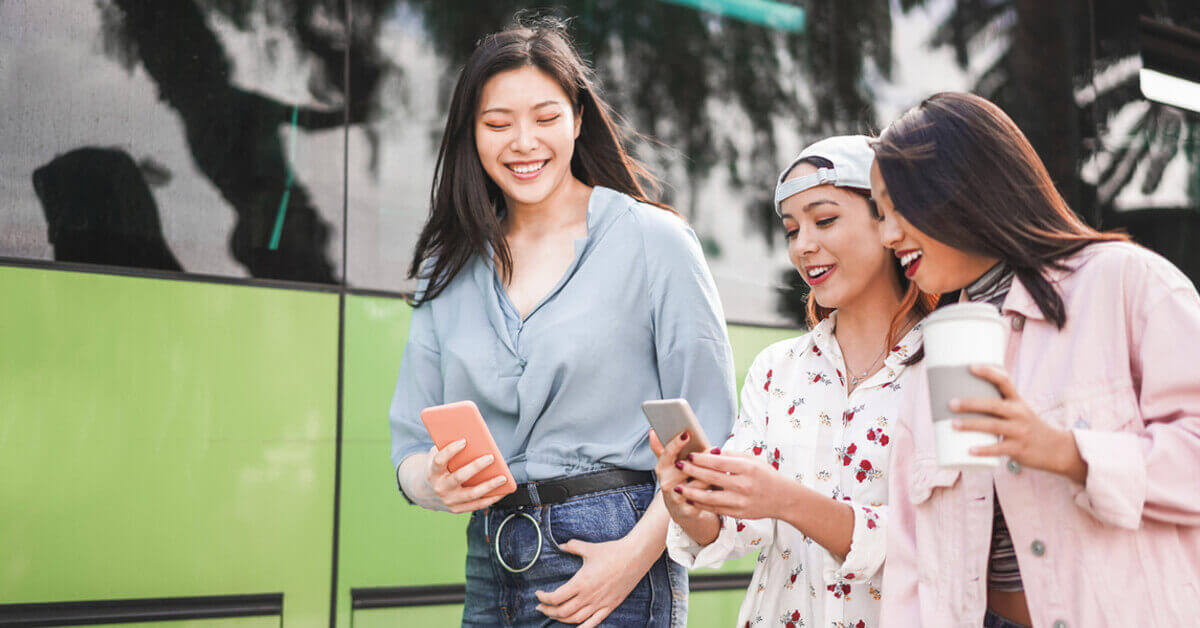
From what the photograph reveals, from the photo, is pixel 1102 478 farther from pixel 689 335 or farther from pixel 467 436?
Result: pixel 467 436

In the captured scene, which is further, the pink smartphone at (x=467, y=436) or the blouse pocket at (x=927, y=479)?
the pink smartphone at (x=467, y=436)

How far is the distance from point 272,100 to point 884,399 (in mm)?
2004

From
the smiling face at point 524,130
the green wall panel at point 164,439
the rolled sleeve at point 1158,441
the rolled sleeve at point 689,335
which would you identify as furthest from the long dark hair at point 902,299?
the green wall panel at point 164,439

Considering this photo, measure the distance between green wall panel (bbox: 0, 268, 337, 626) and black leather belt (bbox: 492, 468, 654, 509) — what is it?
3.82ft

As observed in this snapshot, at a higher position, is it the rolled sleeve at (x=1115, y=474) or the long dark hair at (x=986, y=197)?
the long dark hair at (x=986, y=197)

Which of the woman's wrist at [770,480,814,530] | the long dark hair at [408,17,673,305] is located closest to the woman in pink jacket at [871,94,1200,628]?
the woman's wrist at [770,480,814,530]

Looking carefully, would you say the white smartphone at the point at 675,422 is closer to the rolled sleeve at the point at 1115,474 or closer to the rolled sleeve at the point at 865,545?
the rolled sleeve at the point at 865,545

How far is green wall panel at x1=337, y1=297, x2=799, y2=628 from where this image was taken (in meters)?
3.00

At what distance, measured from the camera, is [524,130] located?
2.14 meters

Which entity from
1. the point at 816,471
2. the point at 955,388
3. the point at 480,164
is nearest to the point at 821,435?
the point at 816,471

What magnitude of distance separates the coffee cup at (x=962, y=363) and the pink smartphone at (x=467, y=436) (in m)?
0.88

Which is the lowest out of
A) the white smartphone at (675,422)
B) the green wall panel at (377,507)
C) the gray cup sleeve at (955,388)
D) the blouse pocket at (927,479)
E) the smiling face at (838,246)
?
the green wall panel at (377,507)

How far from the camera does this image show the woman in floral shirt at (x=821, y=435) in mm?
1713

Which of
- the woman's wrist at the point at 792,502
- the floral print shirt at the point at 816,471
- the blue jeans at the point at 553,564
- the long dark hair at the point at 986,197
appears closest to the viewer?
the long dark hair at the point at 986,197
